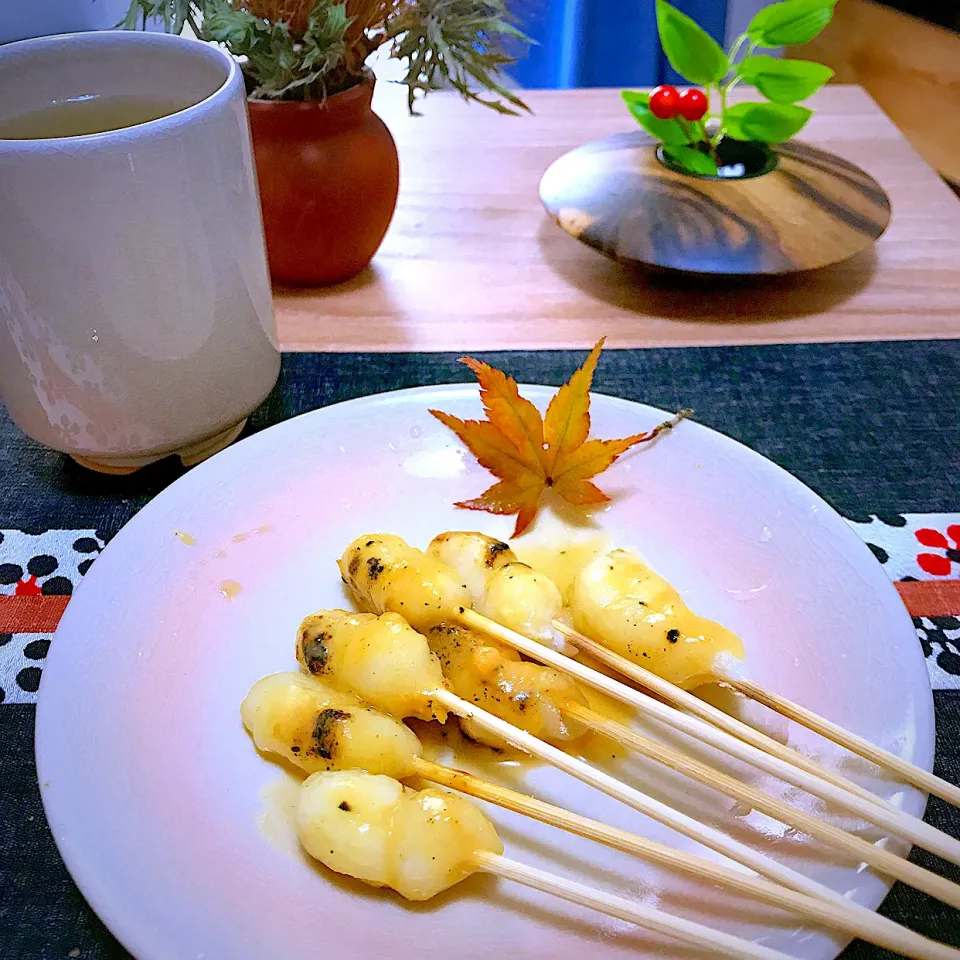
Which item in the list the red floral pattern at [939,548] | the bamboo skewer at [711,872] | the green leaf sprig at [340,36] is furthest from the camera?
the green leaf sprig at [340,36]

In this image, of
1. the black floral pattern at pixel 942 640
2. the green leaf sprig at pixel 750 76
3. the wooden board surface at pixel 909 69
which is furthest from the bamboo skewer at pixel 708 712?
the wooden board surface at pixel 909 69

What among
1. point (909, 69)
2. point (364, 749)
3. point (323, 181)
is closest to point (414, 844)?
point (364, 749)

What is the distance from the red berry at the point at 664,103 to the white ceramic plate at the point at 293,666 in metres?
0.72

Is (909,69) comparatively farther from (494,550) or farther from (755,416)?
(494,550)

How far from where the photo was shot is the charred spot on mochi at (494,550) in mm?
832

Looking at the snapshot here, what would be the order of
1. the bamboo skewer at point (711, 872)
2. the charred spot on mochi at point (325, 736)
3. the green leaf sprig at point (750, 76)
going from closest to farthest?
the bamboo skewer at point (711, 872), the charred spot on mochi at point (325, 736), the green leaf sprig at point (750, 76)

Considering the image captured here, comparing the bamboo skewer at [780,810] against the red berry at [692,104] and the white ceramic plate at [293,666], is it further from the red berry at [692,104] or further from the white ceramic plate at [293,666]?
the red berry at [692,104]

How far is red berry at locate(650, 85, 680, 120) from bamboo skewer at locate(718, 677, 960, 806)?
1.09m

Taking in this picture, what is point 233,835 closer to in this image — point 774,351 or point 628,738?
point 628,738

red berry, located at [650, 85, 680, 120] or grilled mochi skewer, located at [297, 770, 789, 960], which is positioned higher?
red berry, located at [650, 85, 680, 120]

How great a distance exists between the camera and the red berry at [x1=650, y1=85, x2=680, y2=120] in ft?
4.81

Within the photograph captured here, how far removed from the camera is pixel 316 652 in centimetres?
75

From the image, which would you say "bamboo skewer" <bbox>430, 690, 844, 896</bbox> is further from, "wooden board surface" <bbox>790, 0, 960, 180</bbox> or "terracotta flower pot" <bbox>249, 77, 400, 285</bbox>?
"wooden board surface" <bbox>790, 0, 960, 180</bbox>

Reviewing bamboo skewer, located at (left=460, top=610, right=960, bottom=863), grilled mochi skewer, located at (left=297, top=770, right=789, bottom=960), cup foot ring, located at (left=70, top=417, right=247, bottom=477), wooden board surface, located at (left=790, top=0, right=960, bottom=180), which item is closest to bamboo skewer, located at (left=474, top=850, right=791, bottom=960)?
grilled mochi skewer, located at (left=297, top=770, right=789, bottom=960)
